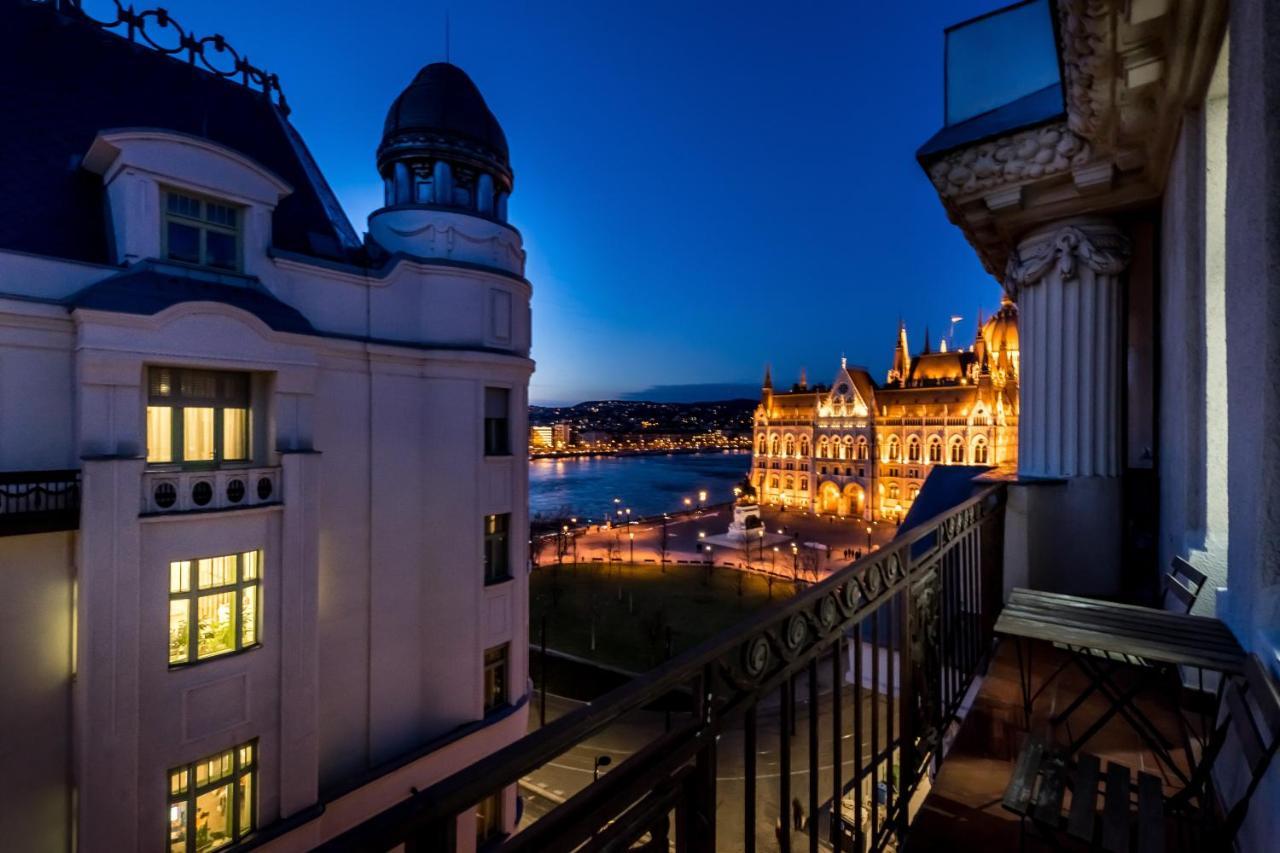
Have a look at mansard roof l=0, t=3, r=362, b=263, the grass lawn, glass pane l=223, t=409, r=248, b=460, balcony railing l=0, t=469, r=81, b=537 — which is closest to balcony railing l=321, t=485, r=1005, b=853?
balcony railing l=0, t=469, r=81, b=537

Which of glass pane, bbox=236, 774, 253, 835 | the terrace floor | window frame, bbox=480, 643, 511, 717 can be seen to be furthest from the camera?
window frame, bbox=480, 643, 511, 717

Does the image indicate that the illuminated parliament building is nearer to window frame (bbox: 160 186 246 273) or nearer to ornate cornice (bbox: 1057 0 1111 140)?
ornate cornice (bbox: 1057 0 1111 140)

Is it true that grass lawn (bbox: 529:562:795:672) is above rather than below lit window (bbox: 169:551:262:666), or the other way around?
below

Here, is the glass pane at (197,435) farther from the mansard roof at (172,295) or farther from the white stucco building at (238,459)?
the mansard roof at (172,295)

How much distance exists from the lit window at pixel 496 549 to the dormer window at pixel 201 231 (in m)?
6.15

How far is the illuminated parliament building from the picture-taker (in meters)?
59.6

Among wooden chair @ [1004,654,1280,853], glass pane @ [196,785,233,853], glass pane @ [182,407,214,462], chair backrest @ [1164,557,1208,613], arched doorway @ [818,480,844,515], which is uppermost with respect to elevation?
glass pane @ [182,407,214,462]

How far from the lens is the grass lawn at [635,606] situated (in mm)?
28641

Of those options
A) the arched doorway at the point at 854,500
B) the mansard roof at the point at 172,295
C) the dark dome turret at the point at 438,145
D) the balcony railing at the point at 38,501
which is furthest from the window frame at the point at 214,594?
the arched doorway at the point at 854,500

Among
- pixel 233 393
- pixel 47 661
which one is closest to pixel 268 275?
pixel 233 393

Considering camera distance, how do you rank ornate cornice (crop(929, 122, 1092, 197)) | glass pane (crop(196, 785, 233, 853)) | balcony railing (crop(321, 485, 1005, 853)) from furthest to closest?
glass pane (crop(196, 785, 233, 853)) < ornate cornice (crop(929, 122, 1092, 197)) < balcony railing (crop(321, 485, 1005, 853))

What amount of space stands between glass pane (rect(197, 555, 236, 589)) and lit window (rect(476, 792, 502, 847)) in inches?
268

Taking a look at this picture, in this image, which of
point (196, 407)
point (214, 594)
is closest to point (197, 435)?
point (196, 407)

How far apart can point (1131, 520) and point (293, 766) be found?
11.6 m
